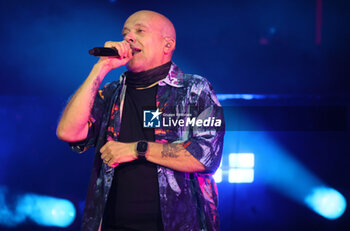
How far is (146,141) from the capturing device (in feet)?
4.09

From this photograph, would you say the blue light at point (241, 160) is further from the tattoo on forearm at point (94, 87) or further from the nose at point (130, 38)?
the tattoo on forearm at point (94, 87)

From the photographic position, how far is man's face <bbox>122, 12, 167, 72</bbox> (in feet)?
4.91

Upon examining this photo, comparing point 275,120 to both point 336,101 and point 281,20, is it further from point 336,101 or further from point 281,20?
point 281,20

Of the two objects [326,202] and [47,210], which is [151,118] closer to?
[47,210]

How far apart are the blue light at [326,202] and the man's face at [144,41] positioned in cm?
256

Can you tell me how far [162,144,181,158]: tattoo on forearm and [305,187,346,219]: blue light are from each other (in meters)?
2.61

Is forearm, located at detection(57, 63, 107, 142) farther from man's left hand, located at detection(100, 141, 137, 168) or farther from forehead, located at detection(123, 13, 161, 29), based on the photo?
forehead, located at detection(123, 13, 161, 29)

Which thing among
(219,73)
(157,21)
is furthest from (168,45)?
(219,73)

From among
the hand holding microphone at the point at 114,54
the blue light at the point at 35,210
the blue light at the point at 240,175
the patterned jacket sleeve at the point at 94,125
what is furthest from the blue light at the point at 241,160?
the hand holding microphone at the point at 114,54

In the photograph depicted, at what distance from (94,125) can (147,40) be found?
0.45 metres

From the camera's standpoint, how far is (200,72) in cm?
322

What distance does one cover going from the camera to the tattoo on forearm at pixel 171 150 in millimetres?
1235

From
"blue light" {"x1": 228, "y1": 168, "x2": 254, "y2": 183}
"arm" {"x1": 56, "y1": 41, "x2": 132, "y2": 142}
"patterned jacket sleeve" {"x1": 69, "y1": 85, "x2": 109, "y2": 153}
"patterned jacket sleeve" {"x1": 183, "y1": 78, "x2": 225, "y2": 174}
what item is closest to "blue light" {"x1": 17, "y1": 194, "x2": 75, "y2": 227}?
"blue light" {"x1": 228, "y1": 168, "x2": 254, "y2": 183}

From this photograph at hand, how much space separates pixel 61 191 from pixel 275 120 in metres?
2.22
